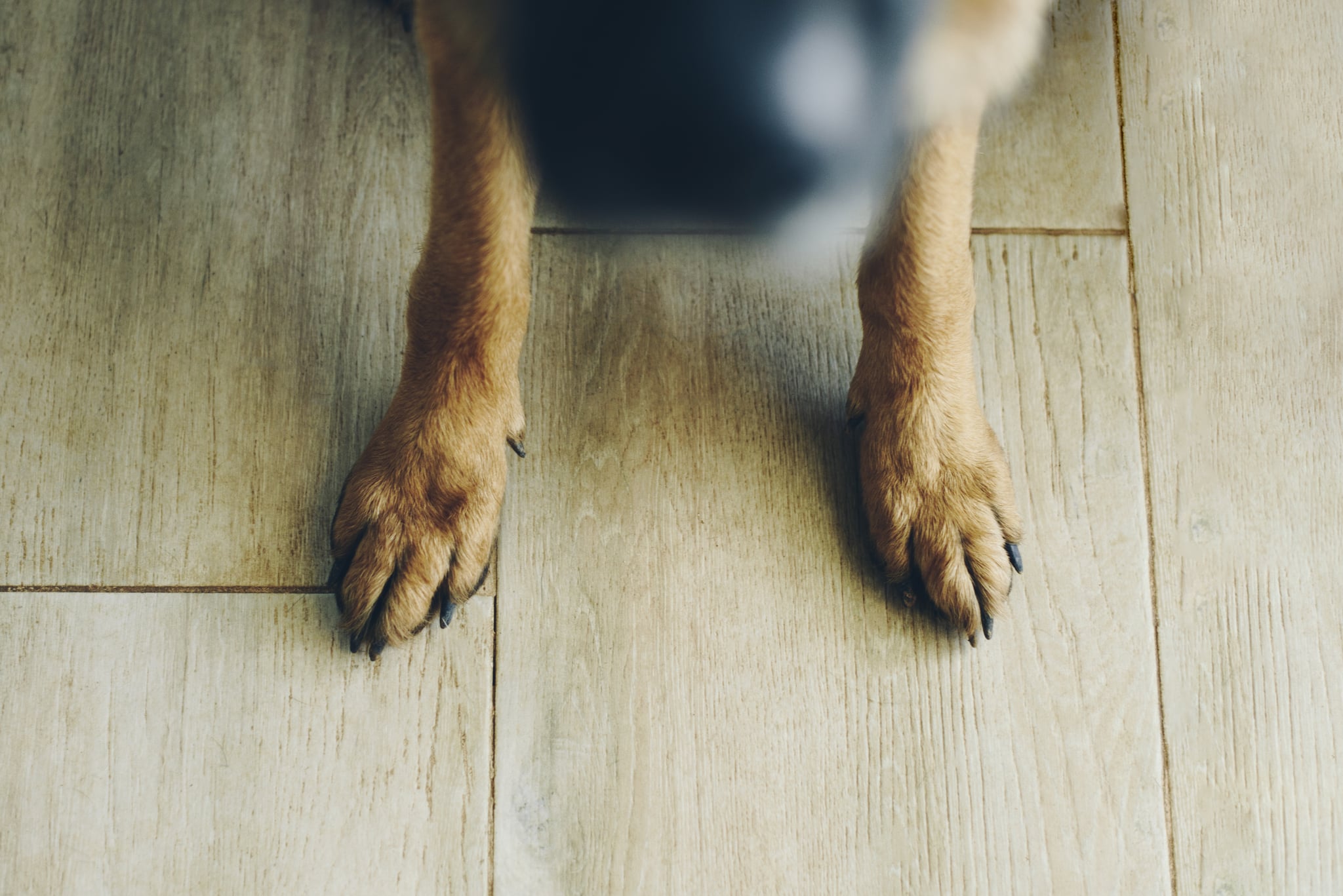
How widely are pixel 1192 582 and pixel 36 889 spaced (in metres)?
1.30

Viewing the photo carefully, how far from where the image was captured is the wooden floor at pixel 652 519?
111 cm

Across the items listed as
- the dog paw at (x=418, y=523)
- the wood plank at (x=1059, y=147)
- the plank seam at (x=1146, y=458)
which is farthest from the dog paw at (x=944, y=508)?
the dog paw at (x=418, y=523)

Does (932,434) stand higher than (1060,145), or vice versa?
(1060,145)

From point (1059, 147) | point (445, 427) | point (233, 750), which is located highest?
point (1059, 147)

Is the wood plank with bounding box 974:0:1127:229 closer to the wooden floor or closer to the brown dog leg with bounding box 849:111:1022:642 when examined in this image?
the wooden floor

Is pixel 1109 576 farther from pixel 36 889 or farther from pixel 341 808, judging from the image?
pixel 36 889

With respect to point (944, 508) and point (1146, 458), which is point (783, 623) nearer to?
point (944, 508)

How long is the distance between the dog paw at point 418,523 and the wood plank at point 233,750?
52 mm

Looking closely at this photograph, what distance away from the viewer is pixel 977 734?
1.14m

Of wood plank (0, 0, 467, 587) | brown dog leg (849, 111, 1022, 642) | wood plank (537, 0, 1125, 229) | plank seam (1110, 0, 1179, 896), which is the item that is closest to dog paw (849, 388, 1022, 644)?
brown dog leg (849, 111, 1022, 642)

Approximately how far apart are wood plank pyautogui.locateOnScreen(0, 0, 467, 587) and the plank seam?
0.90 meters

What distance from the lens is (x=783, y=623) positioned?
117cm

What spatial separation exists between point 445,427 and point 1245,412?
0.95 metres

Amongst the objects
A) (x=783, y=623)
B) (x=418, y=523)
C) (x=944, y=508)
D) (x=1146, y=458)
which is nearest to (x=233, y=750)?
→ (x=418, y=523)
